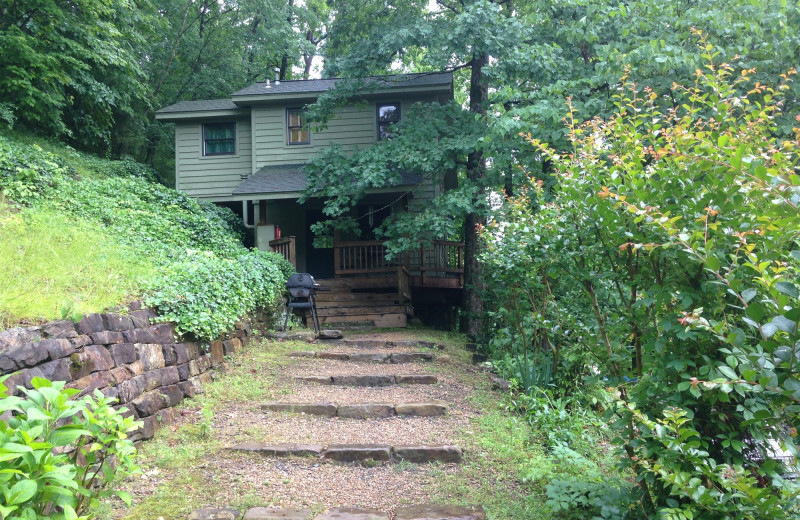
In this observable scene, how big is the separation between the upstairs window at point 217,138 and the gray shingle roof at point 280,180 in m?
1.62

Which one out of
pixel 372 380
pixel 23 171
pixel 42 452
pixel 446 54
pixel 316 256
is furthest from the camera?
pixel 316 256

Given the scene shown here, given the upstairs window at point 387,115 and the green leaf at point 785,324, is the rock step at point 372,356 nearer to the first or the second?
the green leaf at point 785,324

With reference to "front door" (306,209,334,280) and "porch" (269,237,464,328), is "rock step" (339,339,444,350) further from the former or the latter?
"front door" (306,209,334,280)

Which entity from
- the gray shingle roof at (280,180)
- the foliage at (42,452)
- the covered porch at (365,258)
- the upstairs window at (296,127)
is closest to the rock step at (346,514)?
the foliage at (42,452)

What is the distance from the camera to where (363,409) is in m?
5.13

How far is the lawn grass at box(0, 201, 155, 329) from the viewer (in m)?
3.65

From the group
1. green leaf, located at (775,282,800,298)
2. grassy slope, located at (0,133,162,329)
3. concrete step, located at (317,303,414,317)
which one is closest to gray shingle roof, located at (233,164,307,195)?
concrete step, located at (317,303,414,317)

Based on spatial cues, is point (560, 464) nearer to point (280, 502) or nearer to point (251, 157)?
point (280, 502)

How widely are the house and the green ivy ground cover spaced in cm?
150

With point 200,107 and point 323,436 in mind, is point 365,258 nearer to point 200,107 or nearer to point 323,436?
point 200,107

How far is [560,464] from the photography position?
11.8 feet

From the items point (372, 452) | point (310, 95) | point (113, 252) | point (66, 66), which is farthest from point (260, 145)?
point (372, 452)

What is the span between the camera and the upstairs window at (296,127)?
1386cm

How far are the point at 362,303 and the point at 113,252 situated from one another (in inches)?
217
